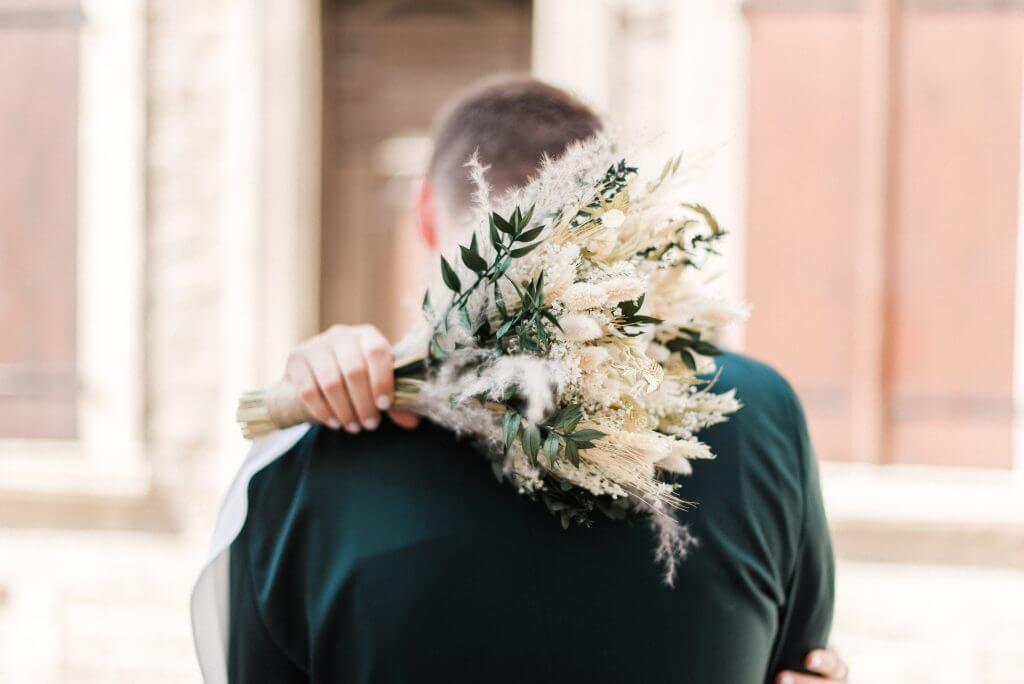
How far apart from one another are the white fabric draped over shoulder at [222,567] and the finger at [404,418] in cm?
13

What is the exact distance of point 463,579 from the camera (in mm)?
1026

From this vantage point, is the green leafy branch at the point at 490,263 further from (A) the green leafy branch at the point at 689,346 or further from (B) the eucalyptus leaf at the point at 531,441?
(A) the green leafy branch at the point at 689,346

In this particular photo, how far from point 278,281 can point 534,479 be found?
3.59m

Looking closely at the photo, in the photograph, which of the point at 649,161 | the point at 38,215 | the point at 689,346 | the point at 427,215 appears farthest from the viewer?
the point at 38,215

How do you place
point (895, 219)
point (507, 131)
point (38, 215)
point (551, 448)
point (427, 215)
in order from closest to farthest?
point (551, 448), point (507, 131), point (427, 215), point (895, 219), point (38, 215)

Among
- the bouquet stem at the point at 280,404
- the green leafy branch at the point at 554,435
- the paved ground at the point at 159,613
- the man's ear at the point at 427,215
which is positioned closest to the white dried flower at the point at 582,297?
the green leafy branch at the point at 554,435

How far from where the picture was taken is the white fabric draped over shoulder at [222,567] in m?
1.09

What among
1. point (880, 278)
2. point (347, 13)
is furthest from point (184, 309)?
point (880, 278)

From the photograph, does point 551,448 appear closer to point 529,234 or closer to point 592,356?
point 592,356

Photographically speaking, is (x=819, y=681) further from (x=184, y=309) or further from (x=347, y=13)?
Answer: (x=347, y=13)

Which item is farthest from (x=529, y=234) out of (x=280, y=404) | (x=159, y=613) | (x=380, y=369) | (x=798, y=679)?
(x=159, y=613)

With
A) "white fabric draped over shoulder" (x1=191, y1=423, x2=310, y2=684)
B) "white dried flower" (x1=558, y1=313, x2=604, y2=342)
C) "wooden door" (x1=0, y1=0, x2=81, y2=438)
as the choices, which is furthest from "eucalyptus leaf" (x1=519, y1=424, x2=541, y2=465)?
"wooden door" (x1=0, y1=0, x2=81, y2=438)

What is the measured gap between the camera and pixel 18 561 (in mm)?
4414

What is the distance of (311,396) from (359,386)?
69mm
